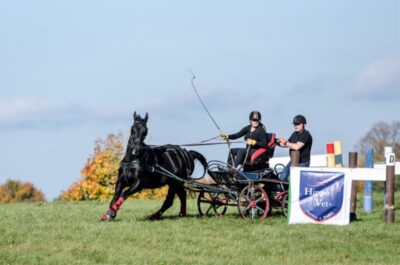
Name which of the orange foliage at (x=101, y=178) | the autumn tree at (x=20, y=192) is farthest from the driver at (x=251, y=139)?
the autumn tree at (x=20, y=192)

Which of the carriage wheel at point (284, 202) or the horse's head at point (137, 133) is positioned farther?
the carriage wheel at point (284, 202)

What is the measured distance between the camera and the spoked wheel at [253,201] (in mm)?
17844

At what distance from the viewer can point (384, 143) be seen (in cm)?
6344

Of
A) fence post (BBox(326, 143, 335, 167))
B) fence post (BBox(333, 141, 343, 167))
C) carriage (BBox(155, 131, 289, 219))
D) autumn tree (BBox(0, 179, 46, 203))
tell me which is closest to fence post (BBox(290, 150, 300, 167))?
carriage (BBox(155, 131, 289, 219))

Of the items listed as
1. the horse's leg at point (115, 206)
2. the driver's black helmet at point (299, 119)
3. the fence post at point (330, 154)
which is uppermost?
the driver's black helmet at point (299, 119)

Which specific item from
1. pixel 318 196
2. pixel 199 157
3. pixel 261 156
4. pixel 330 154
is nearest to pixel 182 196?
pixel 199 157

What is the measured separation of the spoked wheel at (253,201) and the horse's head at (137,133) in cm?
231

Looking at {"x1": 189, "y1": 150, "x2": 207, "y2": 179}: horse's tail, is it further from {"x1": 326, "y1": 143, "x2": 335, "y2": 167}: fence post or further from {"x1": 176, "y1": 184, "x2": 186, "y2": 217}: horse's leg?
{"x1": 326, "y1": 143, "x2": 335, "y2": 167}: fence post

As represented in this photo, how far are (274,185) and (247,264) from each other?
5.58m

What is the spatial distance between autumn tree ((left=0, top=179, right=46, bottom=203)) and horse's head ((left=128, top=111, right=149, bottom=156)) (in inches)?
2608

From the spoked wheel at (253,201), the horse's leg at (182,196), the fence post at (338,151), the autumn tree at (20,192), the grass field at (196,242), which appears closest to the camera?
the grass field at (196,242)

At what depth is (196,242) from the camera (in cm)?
1478

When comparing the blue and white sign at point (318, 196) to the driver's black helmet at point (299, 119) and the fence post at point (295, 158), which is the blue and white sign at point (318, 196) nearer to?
the fence post at point (295, 158)

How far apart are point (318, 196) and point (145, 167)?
11.6ft
